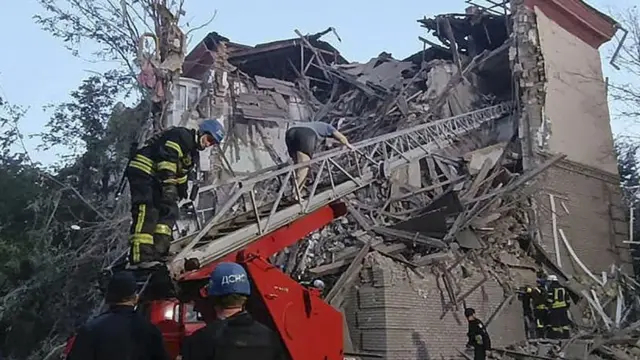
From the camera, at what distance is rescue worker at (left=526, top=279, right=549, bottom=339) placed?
1157 cm

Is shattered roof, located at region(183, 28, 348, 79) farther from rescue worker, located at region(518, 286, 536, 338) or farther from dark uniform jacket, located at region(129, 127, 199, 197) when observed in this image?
dark uniform jacket, located at region(129, 127, 199, 197)

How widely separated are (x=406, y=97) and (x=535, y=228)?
459 cm

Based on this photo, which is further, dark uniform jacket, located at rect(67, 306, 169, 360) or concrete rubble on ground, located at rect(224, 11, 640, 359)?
concrete rubble on ground, located at rect(224, 11, 640, 359)

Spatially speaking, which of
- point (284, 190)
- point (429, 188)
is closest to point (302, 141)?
point (284, 190)

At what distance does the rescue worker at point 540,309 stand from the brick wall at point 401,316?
4.86 ft

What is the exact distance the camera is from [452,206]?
1121 cm

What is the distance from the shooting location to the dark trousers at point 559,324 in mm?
11117

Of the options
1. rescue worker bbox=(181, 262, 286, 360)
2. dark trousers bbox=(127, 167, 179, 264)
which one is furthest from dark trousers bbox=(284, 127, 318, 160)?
rescue worker bbox=(181, 262, 286, 360)

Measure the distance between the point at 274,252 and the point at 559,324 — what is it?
23.7ft

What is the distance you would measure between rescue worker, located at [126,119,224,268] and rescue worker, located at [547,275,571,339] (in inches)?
322

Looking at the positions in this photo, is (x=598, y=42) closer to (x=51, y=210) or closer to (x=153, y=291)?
(x=51, y=210)

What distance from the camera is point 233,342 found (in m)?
2.93

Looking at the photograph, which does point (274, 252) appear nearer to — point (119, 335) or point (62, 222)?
point (119, 335)

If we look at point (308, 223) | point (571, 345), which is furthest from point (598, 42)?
point (308, 223)
